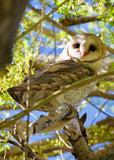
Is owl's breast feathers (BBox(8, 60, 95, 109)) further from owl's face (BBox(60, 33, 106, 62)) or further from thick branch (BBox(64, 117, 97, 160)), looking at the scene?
owl's face (BBox(60, 33, 106, 62))

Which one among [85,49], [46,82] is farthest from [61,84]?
[85,49]

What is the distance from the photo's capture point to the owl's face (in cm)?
292

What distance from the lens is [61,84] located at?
2.13m

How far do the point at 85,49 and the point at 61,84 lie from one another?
3.06 feet

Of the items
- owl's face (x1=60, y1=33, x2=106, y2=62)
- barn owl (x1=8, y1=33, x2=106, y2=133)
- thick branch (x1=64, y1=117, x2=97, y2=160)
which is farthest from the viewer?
owl's face (x1=60, y1=33, x2=106, y2=62)

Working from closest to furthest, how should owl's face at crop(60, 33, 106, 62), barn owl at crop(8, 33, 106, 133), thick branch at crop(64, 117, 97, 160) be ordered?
barn owl at crop(8, 33, 106, 133), thick branch at crop(64, 117, 97, 160), owl's face at crop(60, 33, 106, 62)

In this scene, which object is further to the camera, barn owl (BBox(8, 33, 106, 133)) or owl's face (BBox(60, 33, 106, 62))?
owl's face (BBox(60, 33, 106, 62))

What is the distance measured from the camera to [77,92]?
249 centimetres

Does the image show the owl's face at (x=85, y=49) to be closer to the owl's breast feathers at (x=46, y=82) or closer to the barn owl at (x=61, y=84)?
the barn owl at (x=61, y=84)

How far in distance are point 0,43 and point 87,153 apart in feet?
4.78

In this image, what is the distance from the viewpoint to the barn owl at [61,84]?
6.41 ft

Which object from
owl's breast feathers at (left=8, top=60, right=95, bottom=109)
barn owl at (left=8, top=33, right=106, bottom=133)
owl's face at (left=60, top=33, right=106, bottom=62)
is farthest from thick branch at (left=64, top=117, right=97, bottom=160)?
owl's face at (left=60, top=33, right=106, bottom=62)

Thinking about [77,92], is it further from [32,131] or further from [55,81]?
[32,131]

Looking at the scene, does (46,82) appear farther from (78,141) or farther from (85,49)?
(85,49)
